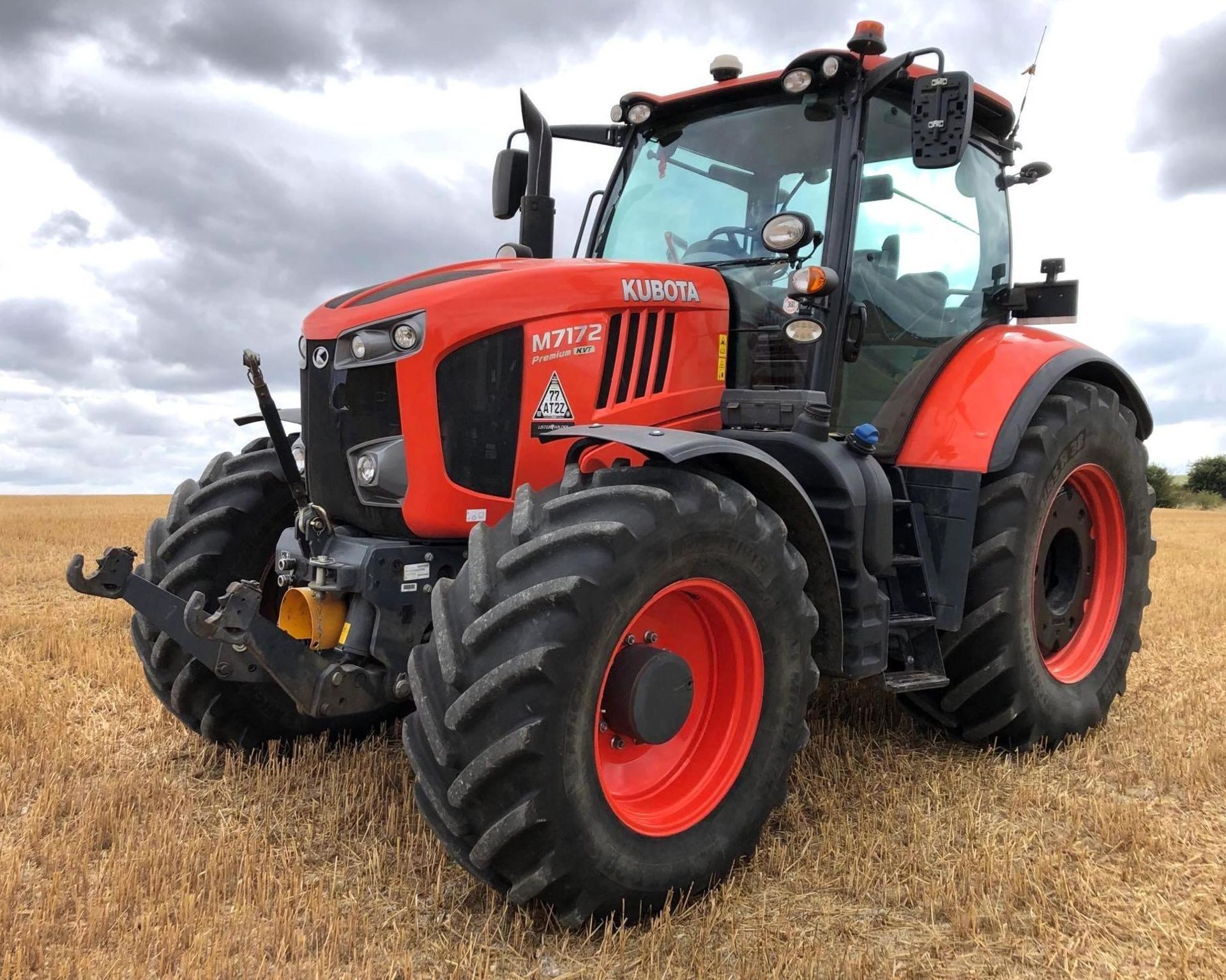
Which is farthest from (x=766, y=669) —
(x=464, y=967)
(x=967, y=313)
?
(x=967, y=313)

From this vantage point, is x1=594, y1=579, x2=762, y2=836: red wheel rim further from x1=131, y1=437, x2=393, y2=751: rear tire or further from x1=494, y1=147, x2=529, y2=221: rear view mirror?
x1=494, y1=147, x2=529, y2=221: rear view mirror

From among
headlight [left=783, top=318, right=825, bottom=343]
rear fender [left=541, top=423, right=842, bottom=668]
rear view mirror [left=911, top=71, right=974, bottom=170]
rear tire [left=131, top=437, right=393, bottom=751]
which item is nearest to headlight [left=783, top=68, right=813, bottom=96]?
rear view mirror [left=911, top=71, right=974, bottom=170]

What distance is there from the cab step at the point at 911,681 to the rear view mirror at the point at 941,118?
1.94 meters

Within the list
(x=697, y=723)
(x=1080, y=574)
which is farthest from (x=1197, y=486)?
(x=697, y=723)

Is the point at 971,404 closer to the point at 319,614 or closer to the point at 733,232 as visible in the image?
the point at 733,232

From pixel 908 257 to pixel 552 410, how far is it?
79.4 inches

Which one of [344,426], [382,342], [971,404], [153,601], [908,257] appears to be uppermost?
[908,257]

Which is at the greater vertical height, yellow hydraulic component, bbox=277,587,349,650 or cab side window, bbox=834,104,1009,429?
cab side window, bbox=834,104,1009,429

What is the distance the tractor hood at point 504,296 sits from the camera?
3.25 metres

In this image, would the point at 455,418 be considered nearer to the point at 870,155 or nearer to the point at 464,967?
the point at 464,967

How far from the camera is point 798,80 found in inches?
159

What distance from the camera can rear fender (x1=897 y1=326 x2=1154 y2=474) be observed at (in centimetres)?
410

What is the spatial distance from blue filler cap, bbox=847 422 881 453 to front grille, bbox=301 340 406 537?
169 centimetres

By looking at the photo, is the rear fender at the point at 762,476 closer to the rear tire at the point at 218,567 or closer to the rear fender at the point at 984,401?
the rear fender at the point at 984,401
